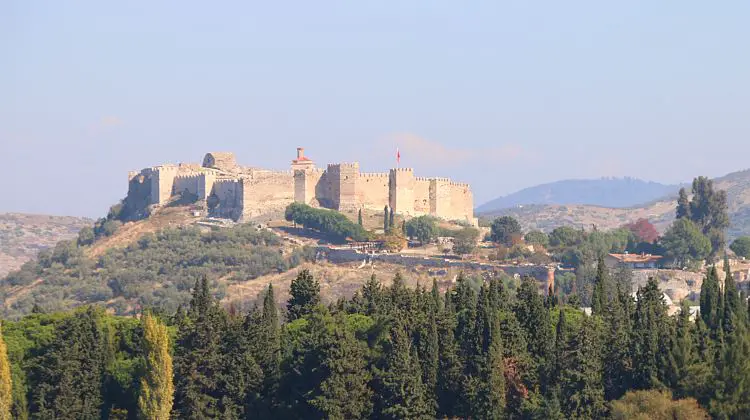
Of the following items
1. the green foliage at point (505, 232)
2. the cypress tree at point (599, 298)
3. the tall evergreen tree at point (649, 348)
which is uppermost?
the green foliage at point (505, 232)

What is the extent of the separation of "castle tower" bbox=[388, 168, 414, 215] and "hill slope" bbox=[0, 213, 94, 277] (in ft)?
123

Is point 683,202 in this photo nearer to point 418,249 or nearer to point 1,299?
point 418,249

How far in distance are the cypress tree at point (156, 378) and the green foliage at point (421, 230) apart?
1471 inches

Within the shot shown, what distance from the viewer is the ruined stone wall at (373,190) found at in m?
79.3

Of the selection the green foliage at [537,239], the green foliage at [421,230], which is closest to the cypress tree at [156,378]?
the green foliage at [421,230]

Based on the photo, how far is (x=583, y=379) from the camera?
1401 inches

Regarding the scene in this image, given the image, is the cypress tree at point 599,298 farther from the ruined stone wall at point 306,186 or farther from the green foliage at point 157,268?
the ruined stone wall at point 306,186

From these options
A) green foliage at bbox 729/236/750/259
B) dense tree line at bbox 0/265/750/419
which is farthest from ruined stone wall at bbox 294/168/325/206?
dense tree line at bbox 0/265/750/419

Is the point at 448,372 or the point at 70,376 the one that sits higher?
the point at 448,372

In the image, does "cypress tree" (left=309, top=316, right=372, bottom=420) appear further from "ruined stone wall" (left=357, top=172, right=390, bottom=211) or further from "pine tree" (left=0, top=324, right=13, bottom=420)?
"ruined stone wall" (left=357, top=172, right=390, bottom=211)

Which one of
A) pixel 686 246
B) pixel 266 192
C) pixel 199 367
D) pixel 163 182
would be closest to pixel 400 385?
pixel 199 367

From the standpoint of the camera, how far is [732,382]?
34281 mm

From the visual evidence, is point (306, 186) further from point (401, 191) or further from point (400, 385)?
point (400, 385)

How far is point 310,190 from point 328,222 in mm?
4897
